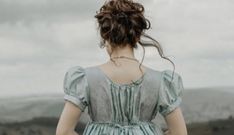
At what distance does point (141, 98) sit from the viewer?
4.40 metres

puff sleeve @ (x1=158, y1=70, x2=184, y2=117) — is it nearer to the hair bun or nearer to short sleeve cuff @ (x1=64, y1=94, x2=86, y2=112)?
the hair bun

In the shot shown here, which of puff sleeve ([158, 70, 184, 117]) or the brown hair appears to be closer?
the brown hair

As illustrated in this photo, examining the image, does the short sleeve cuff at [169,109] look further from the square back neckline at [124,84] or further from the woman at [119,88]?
the square back neckline at [124,84]

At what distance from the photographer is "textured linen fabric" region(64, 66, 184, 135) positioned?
14.3ft

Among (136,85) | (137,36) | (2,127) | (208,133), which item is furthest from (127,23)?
(2,127)

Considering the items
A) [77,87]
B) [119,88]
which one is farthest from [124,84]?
[77,87]

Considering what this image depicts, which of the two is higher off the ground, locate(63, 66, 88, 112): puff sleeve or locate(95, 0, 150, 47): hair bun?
locate(95, 0, 150, 47): hair bun

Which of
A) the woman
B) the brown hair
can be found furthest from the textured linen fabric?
the brown hair

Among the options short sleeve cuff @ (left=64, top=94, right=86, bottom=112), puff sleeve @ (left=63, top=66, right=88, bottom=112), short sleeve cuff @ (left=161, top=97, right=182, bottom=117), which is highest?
puff sleeve @ (left=63, top=66, right=88, bottom=112)

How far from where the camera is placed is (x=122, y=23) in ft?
14.3

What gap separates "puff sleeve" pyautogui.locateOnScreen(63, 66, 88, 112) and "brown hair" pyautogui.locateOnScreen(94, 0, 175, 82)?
0.21 meters

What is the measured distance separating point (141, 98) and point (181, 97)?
32 centimetres

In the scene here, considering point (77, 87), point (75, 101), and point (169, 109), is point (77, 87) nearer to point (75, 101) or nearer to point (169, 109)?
point (75, 101)

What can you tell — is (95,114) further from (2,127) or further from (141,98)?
(2,127)
